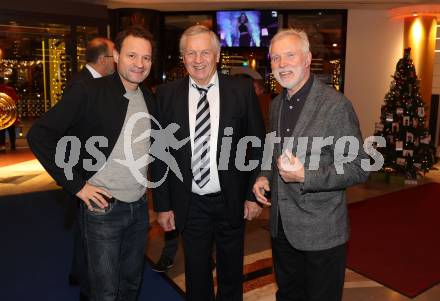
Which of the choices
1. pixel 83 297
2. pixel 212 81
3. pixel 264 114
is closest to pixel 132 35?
pixel 212 81

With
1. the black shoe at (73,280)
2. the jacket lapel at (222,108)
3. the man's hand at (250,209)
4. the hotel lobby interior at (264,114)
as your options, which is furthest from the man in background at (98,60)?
the man's hand at (250,209)

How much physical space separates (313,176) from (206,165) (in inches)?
28.8

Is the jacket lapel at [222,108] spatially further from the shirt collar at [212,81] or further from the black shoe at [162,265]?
the black shoe at [162,265]

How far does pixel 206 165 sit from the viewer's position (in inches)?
93.7

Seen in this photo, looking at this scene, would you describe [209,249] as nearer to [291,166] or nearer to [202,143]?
[202,143]

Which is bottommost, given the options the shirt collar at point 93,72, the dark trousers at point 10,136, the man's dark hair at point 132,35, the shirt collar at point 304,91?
the dark trousers at point 10,136

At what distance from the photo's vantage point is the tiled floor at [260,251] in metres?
3.26

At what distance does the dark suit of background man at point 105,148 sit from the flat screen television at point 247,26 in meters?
7.57

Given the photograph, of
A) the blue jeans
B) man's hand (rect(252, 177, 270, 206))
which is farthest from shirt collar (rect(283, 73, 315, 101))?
the blue jeans

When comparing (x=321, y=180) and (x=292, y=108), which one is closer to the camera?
(x=321, y=180)

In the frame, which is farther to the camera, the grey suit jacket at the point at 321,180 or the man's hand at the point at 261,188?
the man's hand at the point at 261,188

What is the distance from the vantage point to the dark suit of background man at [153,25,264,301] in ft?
7.75

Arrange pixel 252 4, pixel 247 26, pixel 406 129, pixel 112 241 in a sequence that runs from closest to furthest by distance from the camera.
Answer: pixel 112 241 < pixel 406 129 < pixel 252 4 < pixel 247 26

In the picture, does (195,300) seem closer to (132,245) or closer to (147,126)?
(132,245)
